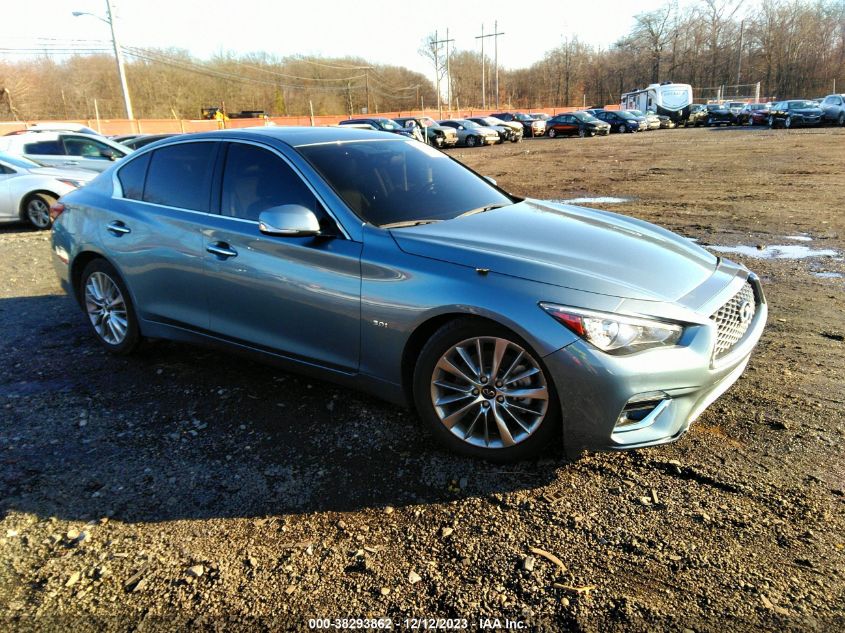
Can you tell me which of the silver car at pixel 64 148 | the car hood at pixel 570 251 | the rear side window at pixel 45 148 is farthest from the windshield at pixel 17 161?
Answer: the car hood at pixel 570 251

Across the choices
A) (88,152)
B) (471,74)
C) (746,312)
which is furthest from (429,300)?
(471,74)

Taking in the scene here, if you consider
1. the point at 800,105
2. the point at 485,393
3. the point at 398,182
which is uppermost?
the point at 800,105

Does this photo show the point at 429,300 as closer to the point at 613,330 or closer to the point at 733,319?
the point at 613,330

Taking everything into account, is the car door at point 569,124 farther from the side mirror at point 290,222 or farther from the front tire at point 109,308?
the side mirror at point 290,222

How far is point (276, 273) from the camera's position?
3658mm

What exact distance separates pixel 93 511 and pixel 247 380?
1533 millimetres

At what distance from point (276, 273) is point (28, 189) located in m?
9.60

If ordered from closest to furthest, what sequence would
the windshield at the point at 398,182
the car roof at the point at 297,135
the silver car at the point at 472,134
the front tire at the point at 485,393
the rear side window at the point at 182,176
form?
the front tire at the point at 485,393 → the windshield at the point at 398,182 → the car roof at the point at 297,135 → the rear side window at the point at 182,176 → the silver car at the point at 472,134

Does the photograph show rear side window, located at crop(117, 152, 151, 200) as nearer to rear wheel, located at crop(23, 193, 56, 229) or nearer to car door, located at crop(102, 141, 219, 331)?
car door, located at crop(102, 141, 219, 331)

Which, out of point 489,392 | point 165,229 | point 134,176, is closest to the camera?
point 489,392

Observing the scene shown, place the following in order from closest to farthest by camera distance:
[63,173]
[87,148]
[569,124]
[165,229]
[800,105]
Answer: [165,229]
[63,173]
[87,148]
[800,105]
[569,124]

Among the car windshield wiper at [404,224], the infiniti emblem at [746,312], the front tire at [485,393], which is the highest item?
the car windshield wiper at [404,224]

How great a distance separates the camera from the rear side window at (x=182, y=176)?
166 inches

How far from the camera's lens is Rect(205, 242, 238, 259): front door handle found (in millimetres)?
3867
